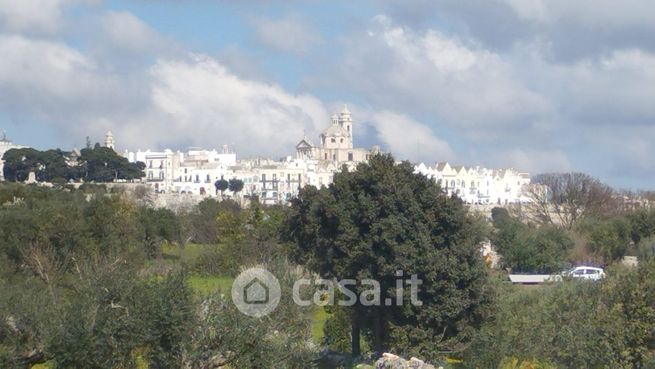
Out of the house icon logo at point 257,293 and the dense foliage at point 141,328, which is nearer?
the dense foliage at point 141,328

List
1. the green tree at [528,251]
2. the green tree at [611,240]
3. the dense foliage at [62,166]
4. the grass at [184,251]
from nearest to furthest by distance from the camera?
the grass at [184,251], the green tree at [528,251], the green tree at [611,240], the dense foliage at [62,166]

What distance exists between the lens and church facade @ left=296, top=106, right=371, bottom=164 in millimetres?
166875

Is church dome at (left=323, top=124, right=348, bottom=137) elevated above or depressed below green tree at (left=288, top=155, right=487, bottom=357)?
above

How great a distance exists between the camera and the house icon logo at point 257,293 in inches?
822

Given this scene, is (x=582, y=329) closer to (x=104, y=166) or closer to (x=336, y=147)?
(x=104, y=166)

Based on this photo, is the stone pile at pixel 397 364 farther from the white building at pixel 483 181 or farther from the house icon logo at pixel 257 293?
the white building at pixel 483 181

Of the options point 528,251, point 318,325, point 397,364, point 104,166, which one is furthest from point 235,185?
point 397,364

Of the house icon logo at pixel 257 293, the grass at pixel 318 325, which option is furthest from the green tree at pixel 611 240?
the house icon logo at pixel 257 293

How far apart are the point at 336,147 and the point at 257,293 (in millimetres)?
148015

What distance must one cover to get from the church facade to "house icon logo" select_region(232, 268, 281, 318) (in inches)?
5485

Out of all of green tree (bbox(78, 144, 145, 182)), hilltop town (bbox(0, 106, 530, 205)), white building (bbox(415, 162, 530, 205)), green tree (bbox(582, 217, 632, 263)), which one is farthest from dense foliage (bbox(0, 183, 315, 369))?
white building (bbox(415, 162, 530, 205))

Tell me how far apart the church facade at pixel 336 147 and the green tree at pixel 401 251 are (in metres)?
138

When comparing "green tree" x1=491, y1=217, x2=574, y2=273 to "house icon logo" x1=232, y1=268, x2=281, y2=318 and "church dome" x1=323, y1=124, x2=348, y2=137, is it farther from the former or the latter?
"church dome" x1=323, y1=124, x2=348, y2=137

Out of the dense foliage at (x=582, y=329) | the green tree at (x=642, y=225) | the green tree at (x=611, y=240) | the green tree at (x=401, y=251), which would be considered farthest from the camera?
the green tree at (x=642, y=225)
